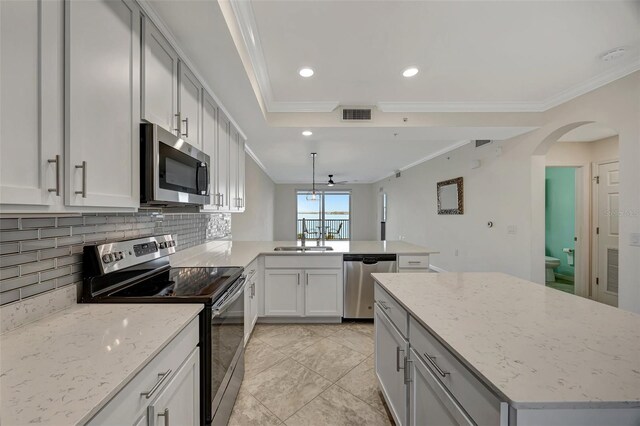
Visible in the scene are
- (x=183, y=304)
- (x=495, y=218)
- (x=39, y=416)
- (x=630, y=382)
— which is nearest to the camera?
(x=39, y=416)

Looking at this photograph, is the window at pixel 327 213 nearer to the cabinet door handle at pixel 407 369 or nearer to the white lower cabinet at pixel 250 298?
the white lower cabinet at pixel 250 298

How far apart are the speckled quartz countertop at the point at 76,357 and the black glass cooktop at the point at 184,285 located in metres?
0.13

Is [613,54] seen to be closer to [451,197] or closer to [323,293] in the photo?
[451,197]

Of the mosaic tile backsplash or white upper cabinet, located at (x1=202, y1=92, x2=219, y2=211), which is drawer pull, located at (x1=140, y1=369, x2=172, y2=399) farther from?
white upper cabinet, located at (x1=202, y1=92, x2=219, y2=211)

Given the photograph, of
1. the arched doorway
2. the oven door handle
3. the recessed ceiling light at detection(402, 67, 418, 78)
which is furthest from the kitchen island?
the arched doorway

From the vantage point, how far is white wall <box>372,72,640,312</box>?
2428 mm

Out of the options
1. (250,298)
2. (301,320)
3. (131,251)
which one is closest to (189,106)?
(131,251)

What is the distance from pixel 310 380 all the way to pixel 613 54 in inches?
145

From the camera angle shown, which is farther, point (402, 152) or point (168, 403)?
point (402, 152)

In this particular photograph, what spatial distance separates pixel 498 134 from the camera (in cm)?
367

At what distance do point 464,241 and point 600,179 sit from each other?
2.23m

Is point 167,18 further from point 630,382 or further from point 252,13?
point 630,382

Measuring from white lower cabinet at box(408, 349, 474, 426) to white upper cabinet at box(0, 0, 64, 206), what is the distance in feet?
4.83

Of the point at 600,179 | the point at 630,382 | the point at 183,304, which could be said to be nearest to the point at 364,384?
the point at 183,304
